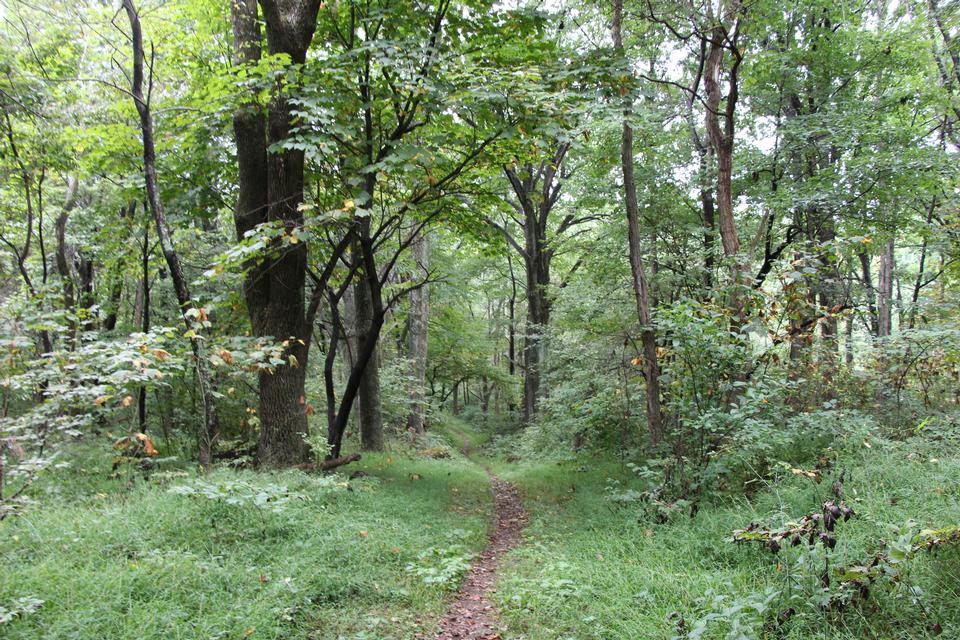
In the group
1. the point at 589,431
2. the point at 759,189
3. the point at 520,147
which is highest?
the point at 759,189

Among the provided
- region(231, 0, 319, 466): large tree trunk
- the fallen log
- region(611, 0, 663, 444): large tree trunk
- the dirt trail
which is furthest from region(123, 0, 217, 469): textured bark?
region(611, 0, 663, 444): large tree trunk

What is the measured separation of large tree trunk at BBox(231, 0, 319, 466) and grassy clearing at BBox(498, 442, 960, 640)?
367 centimetres

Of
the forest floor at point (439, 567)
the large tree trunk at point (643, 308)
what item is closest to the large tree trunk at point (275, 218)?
Result: the forest floor at point (439, 567)

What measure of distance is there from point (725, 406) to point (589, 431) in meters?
3.85

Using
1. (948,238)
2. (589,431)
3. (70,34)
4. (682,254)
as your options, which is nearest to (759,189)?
(682,254)

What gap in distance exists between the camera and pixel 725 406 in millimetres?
5980

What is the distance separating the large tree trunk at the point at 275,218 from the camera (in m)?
6.50

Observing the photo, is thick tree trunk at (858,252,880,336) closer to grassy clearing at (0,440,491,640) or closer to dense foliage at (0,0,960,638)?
dense foliage at (0,0,960,638)

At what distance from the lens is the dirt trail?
3.85 m

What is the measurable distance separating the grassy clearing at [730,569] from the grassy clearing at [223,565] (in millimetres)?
1046

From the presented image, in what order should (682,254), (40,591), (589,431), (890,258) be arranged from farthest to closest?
(890,258) < (682,254) < (589,431) < (40,591)

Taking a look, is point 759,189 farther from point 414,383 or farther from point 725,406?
point 414,383

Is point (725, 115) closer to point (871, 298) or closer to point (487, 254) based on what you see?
point (487, 254)

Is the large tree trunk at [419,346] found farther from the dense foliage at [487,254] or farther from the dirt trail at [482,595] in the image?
the dirt trail at [482,595]
